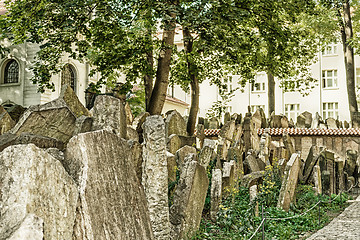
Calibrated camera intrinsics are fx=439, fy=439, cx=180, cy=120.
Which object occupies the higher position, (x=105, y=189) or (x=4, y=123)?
(x=4, y=123)

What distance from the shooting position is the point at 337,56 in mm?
38562

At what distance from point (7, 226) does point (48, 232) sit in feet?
1.12

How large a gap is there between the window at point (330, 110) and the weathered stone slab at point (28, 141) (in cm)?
3582

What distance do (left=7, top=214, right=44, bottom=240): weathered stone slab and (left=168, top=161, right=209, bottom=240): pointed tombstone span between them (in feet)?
10.6

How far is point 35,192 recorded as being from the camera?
2770 millimetres

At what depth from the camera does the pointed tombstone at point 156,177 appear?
4.95 meters

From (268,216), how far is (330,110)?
32.4 meters

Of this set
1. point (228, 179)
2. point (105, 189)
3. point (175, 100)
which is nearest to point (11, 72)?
point (175, 100)

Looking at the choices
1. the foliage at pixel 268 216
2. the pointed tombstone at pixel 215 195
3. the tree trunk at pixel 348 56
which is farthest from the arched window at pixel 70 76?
the pointed tombstone at pixel 215 195

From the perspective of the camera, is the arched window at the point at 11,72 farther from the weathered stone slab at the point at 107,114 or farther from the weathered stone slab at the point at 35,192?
the weathered stone slab at the point at 35,192

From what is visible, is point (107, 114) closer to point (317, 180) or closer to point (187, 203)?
point (187, 203)

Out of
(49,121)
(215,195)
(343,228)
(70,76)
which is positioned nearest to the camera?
(49,121)

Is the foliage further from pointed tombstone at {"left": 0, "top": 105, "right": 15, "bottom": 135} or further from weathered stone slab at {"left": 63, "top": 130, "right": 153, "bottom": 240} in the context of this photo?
pointed tombstone at {"left": 0, "top": 105, "right": 15, "bottom": 135}

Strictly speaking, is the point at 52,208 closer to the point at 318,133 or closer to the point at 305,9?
the point at 305,9
